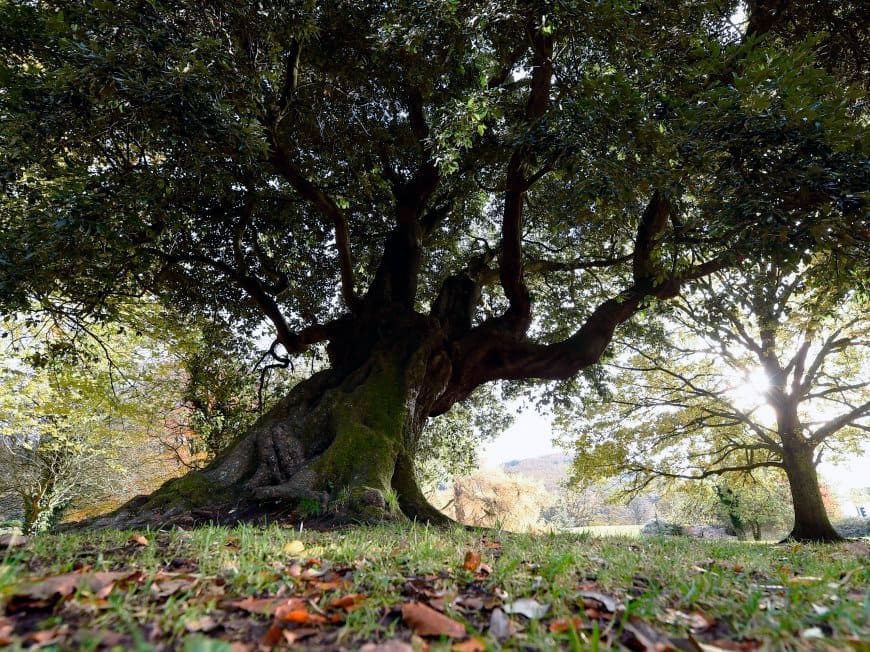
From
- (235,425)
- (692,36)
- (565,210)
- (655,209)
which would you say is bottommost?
(235,425)

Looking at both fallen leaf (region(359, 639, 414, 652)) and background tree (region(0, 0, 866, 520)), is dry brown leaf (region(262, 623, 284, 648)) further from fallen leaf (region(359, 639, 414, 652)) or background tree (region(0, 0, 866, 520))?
background tree (region(0, 0, 866, 520))

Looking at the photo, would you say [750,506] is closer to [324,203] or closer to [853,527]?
[853,527]

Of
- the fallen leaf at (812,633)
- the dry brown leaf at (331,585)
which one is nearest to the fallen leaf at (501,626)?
the dry brown leaf at (331,585)

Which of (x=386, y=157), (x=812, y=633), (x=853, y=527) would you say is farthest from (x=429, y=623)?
(x=853, y=527)

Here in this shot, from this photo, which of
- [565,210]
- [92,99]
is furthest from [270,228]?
[565,210]

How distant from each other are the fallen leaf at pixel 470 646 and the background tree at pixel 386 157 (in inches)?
132

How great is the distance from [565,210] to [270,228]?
5.66 metres

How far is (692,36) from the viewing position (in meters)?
4.59

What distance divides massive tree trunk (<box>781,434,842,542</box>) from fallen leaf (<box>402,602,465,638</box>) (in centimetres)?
1306

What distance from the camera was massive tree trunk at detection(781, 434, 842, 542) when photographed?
10258mm

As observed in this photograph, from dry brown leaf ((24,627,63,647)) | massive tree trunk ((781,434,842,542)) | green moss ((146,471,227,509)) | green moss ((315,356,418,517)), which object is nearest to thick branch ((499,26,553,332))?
green moss ((315,356,418,517))

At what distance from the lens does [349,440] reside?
5352mm

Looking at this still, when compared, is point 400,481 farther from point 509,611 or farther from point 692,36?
point 692,36

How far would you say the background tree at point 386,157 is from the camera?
140 inches
